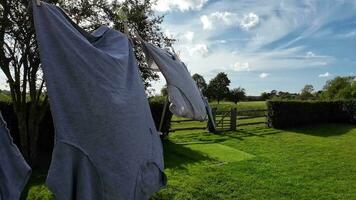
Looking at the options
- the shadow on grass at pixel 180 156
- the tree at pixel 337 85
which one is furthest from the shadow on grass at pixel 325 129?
the tree at pixel 337 85

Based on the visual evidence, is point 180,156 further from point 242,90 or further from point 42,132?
point 242,90

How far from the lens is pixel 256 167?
46.1 feet

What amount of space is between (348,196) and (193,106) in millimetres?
7500

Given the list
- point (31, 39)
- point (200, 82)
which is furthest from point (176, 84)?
point (200, 82)

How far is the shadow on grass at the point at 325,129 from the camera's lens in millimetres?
24641

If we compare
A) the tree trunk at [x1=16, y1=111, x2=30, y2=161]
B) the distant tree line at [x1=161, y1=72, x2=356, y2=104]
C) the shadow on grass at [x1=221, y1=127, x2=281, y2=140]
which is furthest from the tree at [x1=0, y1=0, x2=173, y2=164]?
the distant tree line at [x1=161, y1=72, x2=356, y2=104]

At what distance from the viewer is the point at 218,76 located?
6103 centimetres

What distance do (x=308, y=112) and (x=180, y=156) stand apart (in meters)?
15.8

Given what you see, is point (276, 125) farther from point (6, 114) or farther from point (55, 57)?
point (55, 57)

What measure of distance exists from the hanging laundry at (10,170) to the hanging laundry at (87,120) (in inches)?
12.2

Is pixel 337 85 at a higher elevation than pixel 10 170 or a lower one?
higher

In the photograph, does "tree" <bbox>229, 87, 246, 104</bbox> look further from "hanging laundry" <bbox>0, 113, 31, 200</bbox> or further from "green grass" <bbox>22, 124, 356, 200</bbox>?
"hanging laundry" <bbox>0, 113, 31, 200</bbox>

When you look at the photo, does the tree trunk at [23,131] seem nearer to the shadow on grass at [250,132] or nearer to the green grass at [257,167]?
the green grass at [257,167]

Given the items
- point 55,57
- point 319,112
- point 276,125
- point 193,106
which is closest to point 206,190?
point 193,106
